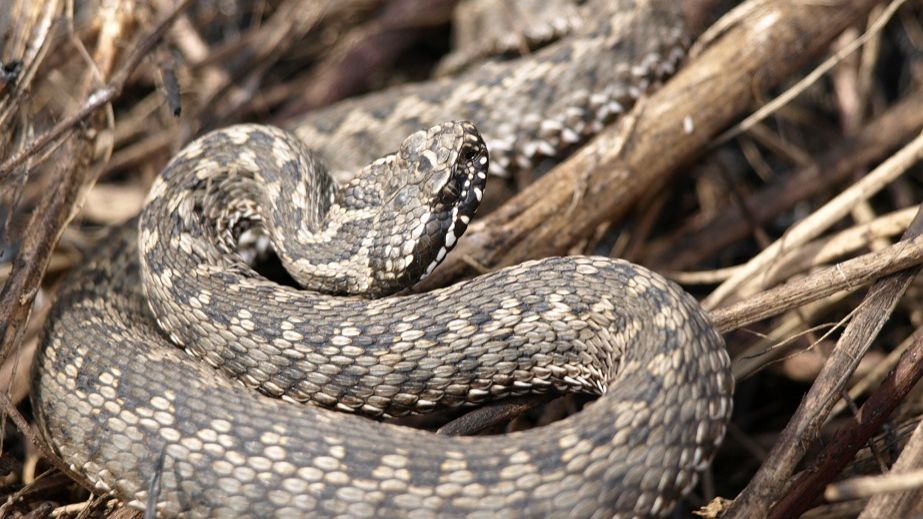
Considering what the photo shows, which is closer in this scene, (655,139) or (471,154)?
(471,154)

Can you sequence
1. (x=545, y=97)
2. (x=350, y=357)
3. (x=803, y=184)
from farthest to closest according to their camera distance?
(x=803, y=184)
(x=545, y=97)
(x=350, y=357)

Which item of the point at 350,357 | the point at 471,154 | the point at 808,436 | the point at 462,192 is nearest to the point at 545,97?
the point at 471,154

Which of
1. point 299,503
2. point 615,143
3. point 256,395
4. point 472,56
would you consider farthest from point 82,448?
point 472,56

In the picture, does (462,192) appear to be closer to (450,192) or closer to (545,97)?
(450,192)

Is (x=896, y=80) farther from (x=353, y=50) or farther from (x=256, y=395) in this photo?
(x=256, y=395)

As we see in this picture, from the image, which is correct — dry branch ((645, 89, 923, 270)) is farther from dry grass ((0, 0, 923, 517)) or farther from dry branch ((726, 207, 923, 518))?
dry branch ((726, 207, 923, 518))

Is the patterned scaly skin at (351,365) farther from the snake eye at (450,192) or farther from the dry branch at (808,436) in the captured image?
the dry branch at (808,436)
